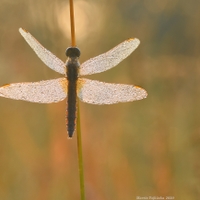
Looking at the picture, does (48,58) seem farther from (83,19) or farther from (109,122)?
Answer: (83,19)

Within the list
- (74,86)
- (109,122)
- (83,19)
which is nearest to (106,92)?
(74,86)

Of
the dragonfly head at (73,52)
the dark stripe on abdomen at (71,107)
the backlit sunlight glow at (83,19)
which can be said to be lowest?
the dark stripe on abdomen at (71,107)

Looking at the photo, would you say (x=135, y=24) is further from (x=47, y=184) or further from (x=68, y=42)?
(x=47, y=184)

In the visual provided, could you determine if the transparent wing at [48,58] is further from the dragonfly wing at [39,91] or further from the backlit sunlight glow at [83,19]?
the backlit sunlight glow at [83,19]

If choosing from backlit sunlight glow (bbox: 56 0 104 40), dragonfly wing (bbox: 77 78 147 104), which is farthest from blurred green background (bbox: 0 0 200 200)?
dragonfly wing (bbox: 77 78 147 104)

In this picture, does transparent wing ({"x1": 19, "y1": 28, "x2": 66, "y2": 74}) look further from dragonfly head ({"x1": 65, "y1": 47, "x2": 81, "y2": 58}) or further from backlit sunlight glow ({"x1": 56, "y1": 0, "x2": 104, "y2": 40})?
backlit sunlight glow ({"x1": 56, "y1": 0, "x2": 104, "y2": 40})

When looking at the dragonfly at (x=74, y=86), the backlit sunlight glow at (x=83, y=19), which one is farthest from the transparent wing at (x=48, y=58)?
the backlit sunlight glow at (x=83, y=19)

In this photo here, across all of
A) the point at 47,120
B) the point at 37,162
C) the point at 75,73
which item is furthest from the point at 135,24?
the point at 75,73
